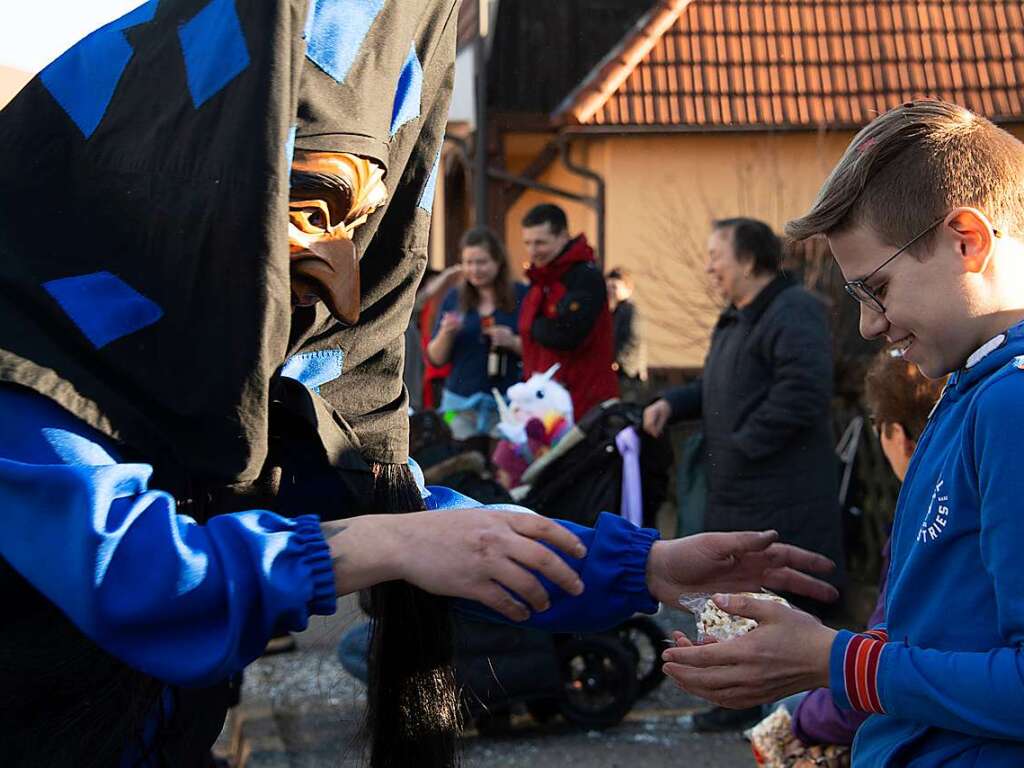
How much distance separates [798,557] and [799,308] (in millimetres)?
2903

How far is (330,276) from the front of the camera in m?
1.93

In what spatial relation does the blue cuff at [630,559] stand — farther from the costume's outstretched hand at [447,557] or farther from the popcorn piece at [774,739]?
the popcorn piece at [774,739]

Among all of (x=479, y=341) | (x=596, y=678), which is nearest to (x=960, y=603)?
(x=596, y=678)

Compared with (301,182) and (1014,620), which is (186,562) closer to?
(301,182)

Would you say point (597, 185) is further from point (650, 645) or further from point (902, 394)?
point (902, 394)

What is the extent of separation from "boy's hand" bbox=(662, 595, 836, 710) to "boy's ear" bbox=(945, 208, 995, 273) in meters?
0.58

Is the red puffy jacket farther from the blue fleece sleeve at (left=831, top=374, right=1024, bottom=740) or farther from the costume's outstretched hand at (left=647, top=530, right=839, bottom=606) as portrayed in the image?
the blue fleece sleeve at (left=831, top=374, right=1024, bottom=740)

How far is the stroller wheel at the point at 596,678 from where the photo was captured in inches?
200

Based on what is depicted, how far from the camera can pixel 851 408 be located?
751cm

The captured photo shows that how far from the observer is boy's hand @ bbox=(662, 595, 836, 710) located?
6.10 ft

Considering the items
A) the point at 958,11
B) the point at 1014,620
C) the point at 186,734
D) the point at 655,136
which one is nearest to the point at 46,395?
the point at 186,734

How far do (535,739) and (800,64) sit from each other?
7.87m

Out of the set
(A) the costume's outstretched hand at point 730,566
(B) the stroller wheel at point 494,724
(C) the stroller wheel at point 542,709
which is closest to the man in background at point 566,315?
(C) the stroller wheel at point 542,709

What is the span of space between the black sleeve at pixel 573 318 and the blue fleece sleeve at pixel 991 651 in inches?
177
